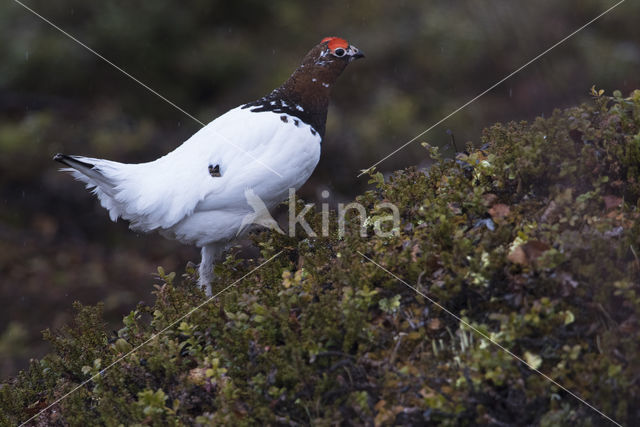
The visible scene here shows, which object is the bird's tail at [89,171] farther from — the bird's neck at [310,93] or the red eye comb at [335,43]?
the red eye comb at [335,43]

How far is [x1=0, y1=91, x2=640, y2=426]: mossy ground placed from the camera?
2258 mm

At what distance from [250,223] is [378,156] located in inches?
80.2

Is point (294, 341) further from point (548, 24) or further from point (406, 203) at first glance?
point (548, 24)

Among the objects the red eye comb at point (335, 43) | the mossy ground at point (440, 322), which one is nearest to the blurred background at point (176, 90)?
the red eye comb at point (335, 43)

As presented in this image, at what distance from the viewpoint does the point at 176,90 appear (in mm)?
5934

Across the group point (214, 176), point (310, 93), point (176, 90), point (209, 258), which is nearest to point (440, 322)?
point (214, 176)

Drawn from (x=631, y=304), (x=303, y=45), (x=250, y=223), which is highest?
(x=303, y=45)

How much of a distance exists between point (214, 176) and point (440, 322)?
1497 millimetres

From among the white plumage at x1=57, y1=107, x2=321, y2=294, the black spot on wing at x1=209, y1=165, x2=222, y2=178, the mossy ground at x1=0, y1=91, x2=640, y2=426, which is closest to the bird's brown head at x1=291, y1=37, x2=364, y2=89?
the white plumage at x1=57, y1=107, x2=321, y2=294

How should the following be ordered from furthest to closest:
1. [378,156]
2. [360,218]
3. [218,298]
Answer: [378,156], [360,218], [218,298]

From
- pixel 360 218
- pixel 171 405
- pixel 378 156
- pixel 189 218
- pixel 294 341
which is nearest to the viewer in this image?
pixel 294 341

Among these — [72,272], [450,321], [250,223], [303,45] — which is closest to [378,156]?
[303,45]

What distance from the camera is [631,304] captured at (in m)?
2.28

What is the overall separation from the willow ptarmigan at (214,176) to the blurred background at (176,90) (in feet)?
5.89
